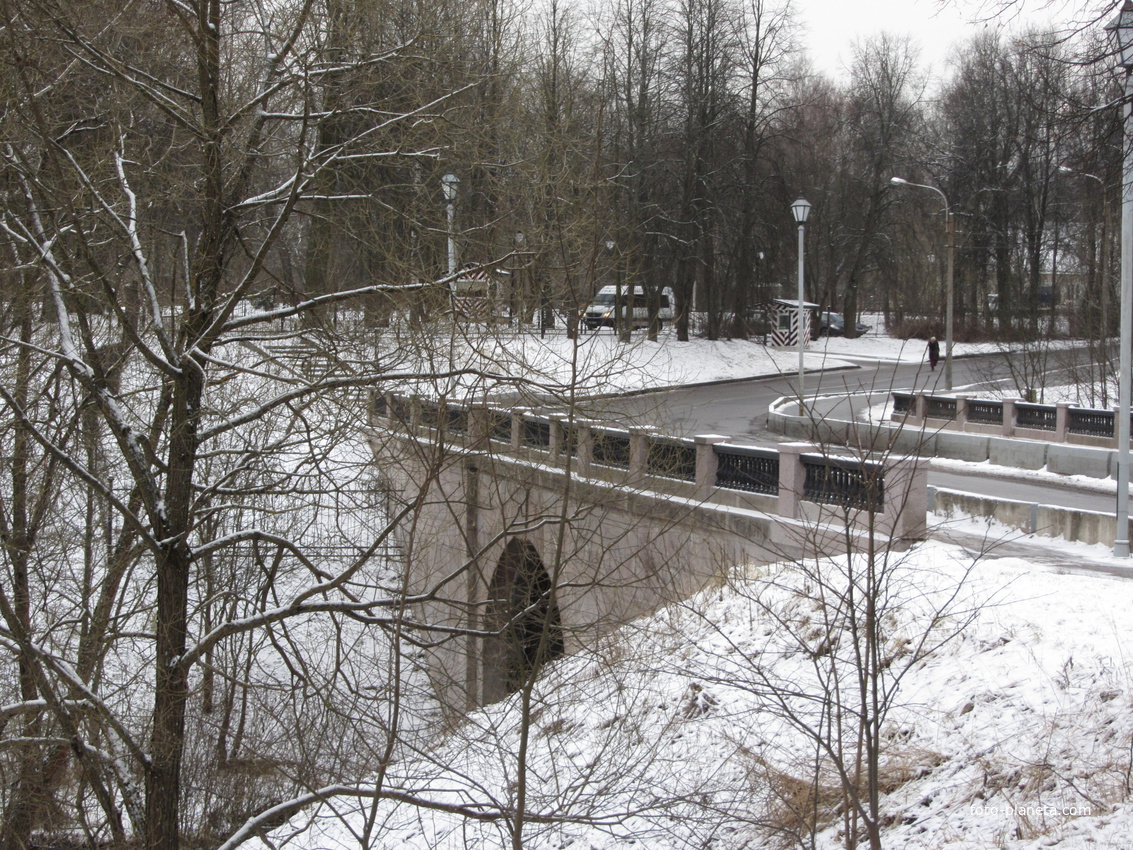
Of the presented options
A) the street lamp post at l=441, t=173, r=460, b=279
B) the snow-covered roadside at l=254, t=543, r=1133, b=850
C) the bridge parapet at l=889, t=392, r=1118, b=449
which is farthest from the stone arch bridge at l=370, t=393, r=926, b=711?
the bridge parapet at l=889, t=392, r=1118, b=449

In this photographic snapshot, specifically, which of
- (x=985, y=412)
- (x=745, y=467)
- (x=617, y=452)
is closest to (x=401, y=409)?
(x=745, y=467)

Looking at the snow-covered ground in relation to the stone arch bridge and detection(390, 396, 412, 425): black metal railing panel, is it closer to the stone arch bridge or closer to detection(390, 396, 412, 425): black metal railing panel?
the stone arch bridge

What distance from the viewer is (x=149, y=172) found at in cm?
712

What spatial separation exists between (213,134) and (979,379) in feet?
117

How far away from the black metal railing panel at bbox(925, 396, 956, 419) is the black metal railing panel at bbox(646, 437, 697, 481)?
1035 cm

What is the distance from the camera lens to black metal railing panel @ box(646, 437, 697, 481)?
1226 cm

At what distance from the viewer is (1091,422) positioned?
19.8 m

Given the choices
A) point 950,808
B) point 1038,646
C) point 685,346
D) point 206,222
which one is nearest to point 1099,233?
point 685,346

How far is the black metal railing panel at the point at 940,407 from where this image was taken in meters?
22.2

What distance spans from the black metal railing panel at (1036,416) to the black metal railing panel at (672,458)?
1019cm

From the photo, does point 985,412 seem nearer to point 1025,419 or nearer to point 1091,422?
point 1025,419

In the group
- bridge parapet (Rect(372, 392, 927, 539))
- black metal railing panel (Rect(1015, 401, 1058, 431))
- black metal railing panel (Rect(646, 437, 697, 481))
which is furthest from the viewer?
black metal railing panel (Rect(1015, 401, 1058, 431))

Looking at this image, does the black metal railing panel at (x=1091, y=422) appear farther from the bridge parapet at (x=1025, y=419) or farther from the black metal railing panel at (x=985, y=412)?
the black metal railing panel at (x=985, y=412)

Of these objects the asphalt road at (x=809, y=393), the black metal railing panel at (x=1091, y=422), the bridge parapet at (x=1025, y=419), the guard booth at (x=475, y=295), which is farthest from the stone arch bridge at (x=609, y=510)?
the black metal railing panel at (x=1091, y=422)
